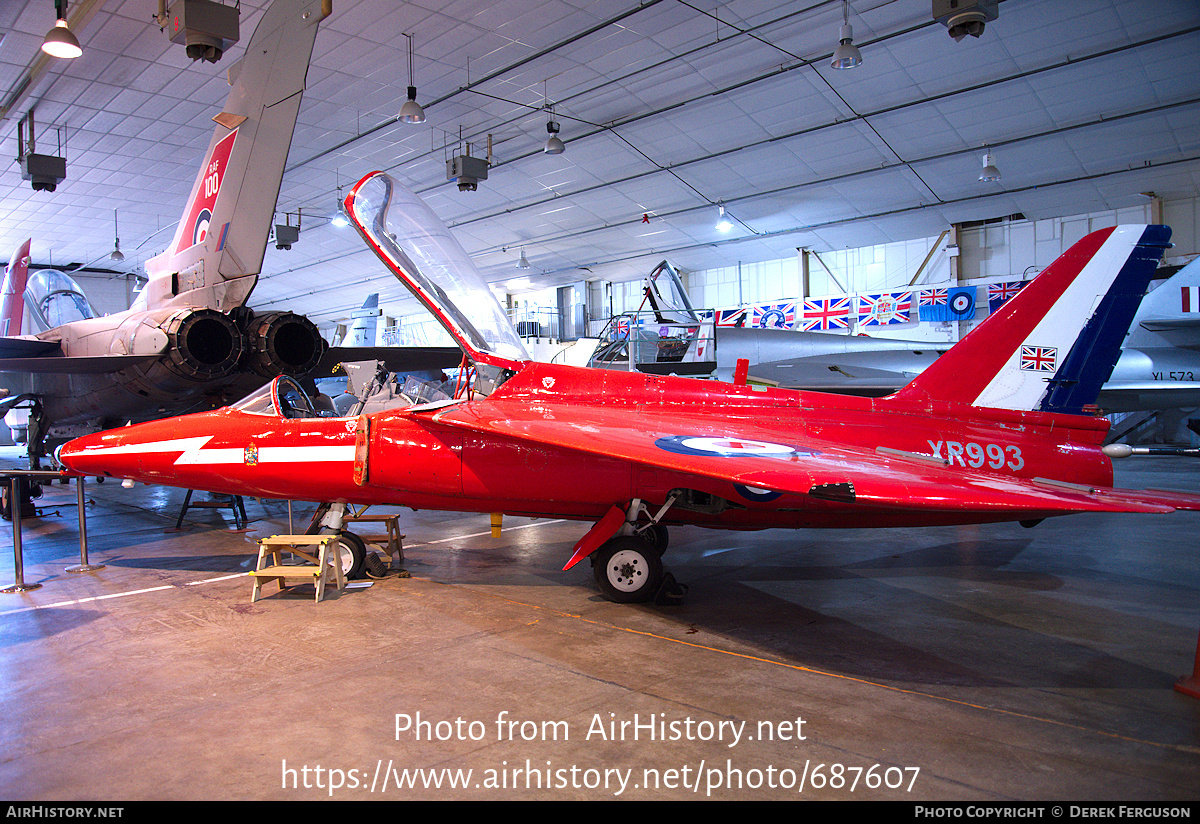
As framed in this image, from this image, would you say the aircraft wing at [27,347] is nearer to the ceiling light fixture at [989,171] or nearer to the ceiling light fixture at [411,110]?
the ceiling light fixture at [411,110]

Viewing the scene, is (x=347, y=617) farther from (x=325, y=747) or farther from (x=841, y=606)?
(x=841, y=606)

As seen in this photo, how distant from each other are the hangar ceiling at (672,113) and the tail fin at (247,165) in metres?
4.20

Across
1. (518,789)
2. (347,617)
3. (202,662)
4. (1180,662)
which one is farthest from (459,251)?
(1180,662)

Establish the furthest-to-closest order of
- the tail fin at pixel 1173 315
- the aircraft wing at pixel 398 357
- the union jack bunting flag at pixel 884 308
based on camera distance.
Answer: the union jack bunting flag at pixel 884 308, the tail fin at pixel 1173 315, the aircraft wing at pixel 398 357

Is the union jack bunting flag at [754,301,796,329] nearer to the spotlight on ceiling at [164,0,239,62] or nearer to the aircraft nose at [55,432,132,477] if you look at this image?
the spotlight on ceiling at [164,0,239,62]

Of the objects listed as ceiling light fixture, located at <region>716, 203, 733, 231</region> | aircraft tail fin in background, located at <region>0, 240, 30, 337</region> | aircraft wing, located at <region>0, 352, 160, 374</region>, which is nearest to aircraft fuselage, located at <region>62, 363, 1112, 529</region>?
aircraft wing, located at <region>0, 352, 160, 374</region>

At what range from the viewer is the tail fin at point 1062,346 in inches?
221

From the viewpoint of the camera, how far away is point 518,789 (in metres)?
2.58

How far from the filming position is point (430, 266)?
5.98 m

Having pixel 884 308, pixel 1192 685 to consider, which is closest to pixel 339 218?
pixel 884 308

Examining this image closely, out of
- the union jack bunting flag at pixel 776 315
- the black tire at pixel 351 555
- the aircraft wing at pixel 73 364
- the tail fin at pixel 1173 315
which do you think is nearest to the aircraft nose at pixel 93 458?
the black tire at pixel 351 555

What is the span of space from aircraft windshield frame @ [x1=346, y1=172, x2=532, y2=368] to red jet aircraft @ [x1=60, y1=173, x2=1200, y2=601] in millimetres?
20

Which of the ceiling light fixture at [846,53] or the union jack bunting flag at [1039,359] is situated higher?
the ceiling light fixture at [846,53]

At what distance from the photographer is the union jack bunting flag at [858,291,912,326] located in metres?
20.9
